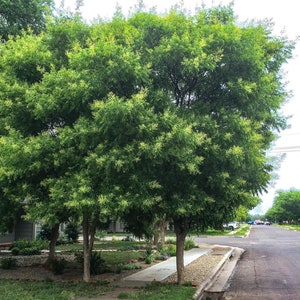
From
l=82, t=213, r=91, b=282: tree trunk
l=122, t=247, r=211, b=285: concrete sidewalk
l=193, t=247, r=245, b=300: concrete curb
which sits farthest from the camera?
l=122, t=247, r=211, b=285: concrete sidewalk

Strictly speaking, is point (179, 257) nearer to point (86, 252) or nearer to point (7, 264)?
point (86, 252)

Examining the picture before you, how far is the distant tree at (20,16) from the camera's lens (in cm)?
1658

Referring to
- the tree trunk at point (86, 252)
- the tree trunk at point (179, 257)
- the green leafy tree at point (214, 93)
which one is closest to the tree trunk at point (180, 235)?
the tree trunk at point (179, 257)

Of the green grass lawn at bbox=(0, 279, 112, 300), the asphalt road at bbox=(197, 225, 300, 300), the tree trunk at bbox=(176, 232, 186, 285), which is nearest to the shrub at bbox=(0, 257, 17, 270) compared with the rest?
the green grass lawn at bbox=(0, 279, 112, 300)

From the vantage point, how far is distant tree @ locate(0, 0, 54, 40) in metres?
16.6

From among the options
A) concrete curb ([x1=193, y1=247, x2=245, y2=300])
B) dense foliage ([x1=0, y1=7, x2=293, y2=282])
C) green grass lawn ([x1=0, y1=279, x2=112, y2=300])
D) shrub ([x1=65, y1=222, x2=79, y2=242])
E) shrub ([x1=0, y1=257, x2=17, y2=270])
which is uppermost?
dense foliage ([x1=0, y1=7, x2=293, y2=282])

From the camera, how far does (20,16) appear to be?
17234mm

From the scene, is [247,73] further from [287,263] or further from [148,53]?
[287,263]

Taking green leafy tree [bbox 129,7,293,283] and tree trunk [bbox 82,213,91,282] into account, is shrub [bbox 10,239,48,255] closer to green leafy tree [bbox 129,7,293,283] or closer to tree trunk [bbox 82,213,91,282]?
tree trunk [bbox 82,213,91,282]

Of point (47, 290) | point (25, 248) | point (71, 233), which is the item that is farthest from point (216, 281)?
point (71, 233)

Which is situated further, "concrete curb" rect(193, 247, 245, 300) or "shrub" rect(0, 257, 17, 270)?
"shrub" rect(0, 257, 17, 270)

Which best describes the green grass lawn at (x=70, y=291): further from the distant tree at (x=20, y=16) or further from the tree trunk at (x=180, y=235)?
the distant tree at (x=20, y=16)

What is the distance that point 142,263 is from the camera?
18.1 m

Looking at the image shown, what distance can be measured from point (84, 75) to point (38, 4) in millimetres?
9432
